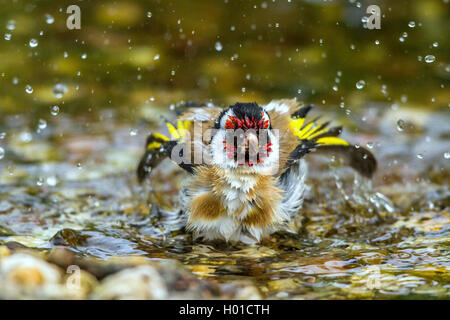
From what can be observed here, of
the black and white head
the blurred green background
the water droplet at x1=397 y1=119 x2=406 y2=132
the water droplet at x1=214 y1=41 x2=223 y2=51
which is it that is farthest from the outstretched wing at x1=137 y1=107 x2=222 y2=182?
the water droplet at x1=214 y1=41 x2=223 y2=51

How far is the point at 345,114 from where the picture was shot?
6.50m

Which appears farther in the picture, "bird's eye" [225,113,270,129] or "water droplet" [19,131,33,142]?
"water droplet" [19,131,33,142]

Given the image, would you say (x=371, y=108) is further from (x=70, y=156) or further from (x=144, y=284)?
(x=144, y=284)

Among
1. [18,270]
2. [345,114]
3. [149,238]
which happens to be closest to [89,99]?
[345,114]

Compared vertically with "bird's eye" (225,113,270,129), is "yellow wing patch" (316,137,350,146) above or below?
below

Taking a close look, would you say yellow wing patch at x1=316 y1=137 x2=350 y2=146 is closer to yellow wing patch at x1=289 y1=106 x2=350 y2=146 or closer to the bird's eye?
yellow wing patch at x1=289 y1=106 x2=350 y2=146

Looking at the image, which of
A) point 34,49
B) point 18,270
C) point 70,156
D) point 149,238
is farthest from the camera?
point 34,49

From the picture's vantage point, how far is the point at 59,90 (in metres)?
6.31

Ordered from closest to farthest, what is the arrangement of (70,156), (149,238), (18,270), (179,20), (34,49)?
(18,270), (149,238), (70,156), (34,49), (179,20)

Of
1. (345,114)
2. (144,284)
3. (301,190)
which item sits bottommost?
(144,284)

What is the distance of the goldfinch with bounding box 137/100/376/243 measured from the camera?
3.76 m

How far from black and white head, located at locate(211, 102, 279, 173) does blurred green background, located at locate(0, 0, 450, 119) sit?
266 centimetres

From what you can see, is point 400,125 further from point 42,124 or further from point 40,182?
point 42,124

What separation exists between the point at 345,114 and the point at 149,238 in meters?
3.20
